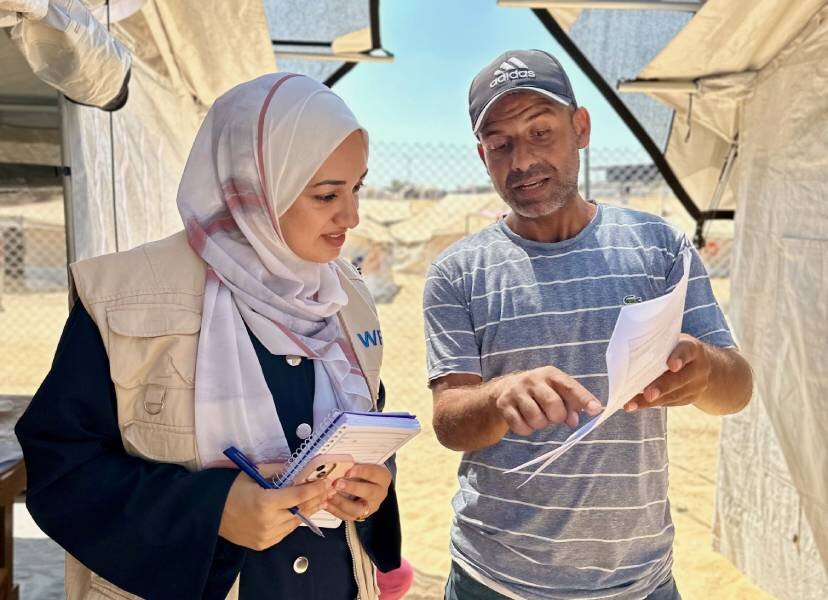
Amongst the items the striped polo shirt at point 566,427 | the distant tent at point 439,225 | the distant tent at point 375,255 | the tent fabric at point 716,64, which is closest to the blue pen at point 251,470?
the striped polo shirt at point 566,427

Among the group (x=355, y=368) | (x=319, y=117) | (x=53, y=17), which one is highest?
(x=53, y=17)

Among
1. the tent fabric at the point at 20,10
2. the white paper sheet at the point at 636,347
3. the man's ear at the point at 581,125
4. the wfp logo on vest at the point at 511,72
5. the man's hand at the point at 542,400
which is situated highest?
the tent fabric at the point at 20,10

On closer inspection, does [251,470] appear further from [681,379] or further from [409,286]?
[409,286]

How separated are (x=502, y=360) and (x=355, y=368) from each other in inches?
16.1

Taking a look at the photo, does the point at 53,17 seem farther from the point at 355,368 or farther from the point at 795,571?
the point at 795,571

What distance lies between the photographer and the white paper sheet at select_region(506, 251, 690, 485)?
1169 mm

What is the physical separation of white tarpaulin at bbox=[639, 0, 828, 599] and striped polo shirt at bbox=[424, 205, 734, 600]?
1.98 meters

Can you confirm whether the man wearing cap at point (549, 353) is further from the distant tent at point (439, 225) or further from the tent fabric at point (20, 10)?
the distant tent at point (439, 225)

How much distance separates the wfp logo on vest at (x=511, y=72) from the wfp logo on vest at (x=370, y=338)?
73 cm

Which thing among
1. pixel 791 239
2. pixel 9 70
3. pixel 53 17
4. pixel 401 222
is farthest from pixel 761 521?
pixel 401 222

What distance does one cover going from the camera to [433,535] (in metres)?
5.35

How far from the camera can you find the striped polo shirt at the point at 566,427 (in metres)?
1.71

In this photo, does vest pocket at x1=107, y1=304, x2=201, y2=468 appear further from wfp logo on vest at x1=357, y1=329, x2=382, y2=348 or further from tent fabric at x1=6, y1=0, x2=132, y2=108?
tent fabric at x1=6, y1=0, x2=132, y2=108

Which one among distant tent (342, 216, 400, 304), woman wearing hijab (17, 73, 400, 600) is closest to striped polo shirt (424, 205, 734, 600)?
woman wearing hijab (17, 73, 400, 600)
